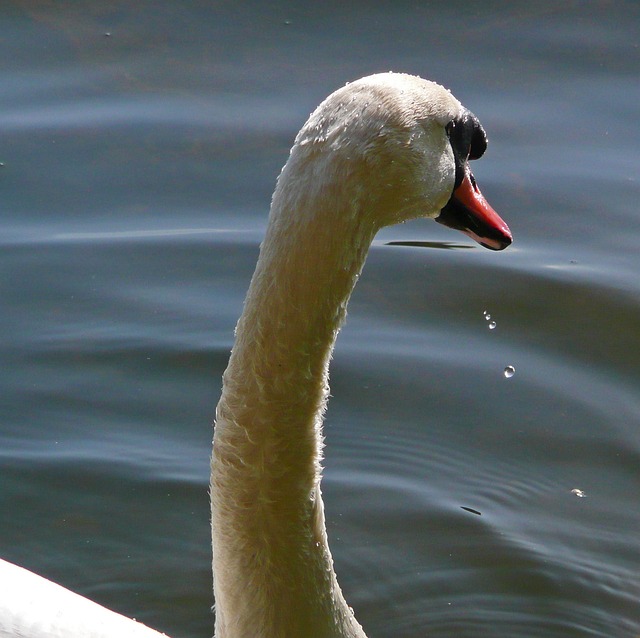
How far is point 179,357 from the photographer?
5609 millimetres

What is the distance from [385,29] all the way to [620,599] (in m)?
4.77

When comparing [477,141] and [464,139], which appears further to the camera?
[477,141]

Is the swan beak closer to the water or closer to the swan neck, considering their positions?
the swan neck

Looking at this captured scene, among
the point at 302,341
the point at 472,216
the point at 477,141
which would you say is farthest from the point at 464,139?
the point at 302,341

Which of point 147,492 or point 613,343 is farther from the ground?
point 613,343

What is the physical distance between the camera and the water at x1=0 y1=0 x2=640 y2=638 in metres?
4.64

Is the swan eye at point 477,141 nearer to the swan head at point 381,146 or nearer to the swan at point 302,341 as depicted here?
the swan at point 302,341

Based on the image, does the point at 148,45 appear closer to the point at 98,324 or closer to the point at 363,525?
the point at 98,324

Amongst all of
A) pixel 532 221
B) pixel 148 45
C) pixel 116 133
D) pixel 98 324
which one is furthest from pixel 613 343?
pixel 148 45

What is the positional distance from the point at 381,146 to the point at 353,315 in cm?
334

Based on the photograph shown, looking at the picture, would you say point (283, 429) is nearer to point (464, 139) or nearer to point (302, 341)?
point (302, 341)

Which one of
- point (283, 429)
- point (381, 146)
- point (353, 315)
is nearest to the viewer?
point (381, 146)

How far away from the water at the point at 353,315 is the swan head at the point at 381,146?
204cm

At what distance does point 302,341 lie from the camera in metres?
2.77
